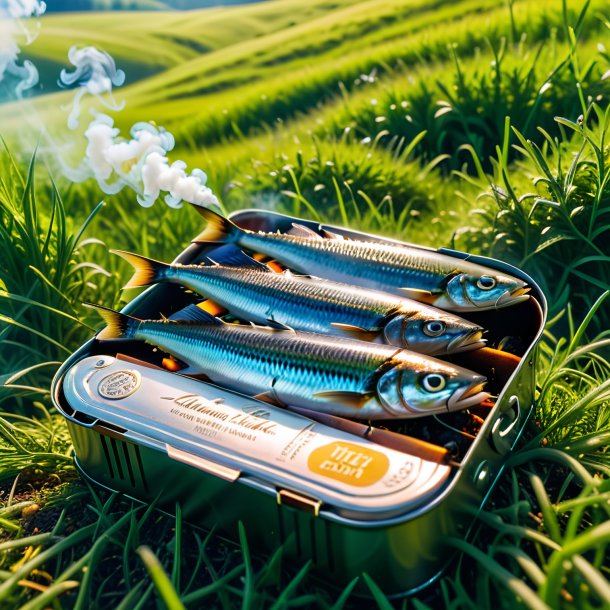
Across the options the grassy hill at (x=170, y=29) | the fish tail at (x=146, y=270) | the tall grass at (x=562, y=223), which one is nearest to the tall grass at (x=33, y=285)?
the fish tail at (x=146, y=270)

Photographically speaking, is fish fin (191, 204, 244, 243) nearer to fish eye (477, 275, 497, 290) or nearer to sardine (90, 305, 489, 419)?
sardine (90, 305, 489, 419)

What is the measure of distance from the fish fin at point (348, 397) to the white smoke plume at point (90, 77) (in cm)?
241

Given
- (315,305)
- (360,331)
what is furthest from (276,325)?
(360,331)

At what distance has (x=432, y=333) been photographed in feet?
5.71

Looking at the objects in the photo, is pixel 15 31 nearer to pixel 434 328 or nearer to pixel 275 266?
pixel 275 266

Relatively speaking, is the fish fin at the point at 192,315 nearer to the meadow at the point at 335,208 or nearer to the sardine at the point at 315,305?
the sardine at the point at 315,305

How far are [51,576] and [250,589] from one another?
0.53m

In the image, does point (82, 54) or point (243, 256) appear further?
point (82, 54)

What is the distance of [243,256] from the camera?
85.5 inches

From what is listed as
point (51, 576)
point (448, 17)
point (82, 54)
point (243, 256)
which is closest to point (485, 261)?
point (243, 256)

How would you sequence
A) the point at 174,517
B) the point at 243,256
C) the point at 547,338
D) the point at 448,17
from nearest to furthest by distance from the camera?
the point at 174,517
the point at 243,256
the point at 547,338
the point at 448,17

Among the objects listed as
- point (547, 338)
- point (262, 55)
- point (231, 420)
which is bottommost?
point (547, 338)

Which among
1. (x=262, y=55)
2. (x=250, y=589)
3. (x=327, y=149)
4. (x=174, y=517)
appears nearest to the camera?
(x=250, y=589)

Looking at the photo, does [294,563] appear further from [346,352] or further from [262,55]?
[262,55]
